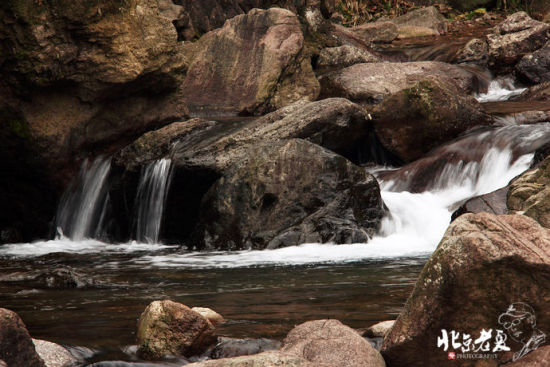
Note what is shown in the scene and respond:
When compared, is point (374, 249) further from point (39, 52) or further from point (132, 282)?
point (39, 52)

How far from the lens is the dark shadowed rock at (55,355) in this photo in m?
4.27

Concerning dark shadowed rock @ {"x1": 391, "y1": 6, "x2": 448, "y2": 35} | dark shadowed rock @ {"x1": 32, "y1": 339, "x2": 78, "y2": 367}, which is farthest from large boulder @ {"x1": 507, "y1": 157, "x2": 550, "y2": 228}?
dark shadowed rock @ {"x1": 391, "y1": 6, "x2": 448, "y2": 35}

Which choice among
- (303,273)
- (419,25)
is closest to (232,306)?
(303,273)

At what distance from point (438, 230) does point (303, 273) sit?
318 cm

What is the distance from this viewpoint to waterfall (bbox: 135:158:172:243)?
37.1 ft

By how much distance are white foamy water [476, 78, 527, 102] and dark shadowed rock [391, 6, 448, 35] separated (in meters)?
8.84

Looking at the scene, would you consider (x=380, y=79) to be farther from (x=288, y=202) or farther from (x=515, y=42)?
(x=288, y=202)

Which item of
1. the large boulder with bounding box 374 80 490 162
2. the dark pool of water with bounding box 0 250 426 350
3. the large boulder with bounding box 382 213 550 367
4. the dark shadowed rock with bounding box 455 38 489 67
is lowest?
the dark pool of water with bounding box 0 250 426 350

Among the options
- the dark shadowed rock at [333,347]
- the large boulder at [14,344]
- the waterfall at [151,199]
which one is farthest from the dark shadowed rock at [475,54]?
the large boulder at [14,344]

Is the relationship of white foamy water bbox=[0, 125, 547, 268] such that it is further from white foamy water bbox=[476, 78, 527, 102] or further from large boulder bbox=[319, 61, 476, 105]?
white foamy water bbox=[476, 78, 527, 102]

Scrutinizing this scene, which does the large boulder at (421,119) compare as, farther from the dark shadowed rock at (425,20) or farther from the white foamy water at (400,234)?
the dark shadowed rock at (425,20)

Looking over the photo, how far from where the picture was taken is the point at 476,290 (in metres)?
3.54

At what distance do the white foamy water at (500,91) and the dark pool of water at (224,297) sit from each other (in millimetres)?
10270

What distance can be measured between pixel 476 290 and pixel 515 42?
17.5 m
